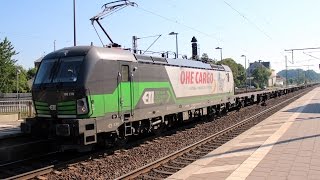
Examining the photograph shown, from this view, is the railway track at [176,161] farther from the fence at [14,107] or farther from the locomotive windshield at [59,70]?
the fence at [14,107]

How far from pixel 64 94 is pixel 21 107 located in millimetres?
16071

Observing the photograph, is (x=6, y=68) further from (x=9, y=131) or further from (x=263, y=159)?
(x=263, y=159)

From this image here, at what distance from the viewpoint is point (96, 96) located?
37.0 ft

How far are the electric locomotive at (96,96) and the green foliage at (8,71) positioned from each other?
5343 cm

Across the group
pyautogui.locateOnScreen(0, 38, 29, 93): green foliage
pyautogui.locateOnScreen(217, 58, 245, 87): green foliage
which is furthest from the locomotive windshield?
pyautogui.locateOnScreen(217, 58, 245, 87): green foliage

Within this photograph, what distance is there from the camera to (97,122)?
36.9ft

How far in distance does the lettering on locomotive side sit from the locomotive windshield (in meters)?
6.71

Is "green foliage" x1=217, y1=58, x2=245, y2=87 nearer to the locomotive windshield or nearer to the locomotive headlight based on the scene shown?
the locomotive windshield

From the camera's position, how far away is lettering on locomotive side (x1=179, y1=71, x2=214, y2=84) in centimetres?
1778

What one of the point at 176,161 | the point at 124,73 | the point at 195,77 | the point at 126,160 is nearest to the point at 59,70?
the point at 124,73

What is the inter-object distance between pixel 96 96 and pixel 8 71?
194ft

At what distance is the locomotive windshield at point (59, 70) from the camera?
11453 millimetres

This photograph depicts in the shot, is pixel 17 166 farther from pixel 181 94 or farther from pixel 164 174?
pixel 181 94

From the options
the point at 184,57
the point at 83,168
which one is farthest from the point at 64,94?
the point at 184,57
